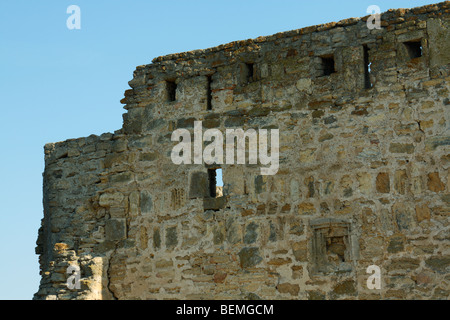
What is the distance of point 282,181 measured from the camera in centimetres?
939

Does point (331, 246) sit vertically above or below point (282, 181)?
below

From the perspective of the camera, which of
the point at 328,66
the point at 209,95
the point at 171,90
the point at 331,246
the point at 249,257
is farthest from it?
the point at 171,90

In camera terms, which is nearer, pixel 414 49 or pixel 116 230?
pixel 414 49

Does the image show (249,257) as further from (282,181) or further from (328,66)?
(328,66)

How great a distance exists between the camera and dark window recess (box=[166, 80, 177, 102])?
33.8ft

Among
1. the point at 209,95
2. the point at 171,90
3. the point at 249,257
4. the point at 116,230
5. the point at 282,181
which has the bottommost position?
the point at 249,257

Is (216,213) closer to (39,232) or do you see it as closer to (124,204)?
(124,204)

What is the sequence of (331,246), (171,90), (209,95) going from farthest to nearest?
(171,90)
(209,95)
(331,246)

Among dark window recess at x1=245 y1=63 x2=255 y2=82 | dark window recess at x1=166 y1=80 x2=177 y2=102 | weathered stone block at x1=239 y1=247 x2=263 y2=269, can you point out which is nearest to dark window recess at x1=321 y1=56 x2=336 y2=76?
dark window recess at x1=245 y1=63 x2=255 y2=82

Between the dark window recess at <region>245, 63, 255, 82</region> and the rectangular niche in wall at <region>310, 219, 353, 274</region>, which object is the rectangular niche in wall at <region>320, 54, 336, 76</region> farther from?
the rectangular niche in wall at <region>310, 219, 353, 274</region>

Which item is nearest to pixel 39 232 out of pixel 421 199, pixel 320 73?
pixel 320 73

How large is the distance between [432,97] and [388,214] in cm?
132

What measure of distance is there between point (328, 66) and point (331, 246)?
2084mm

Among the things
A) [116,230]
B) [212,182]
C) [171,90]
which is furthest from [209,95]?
[116,230]
